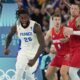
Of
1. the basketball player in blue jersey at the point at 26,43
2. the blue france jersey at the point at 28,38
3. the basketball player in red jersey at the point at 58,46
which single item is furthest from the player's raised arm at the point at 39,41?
the basketball player in red jersey at the point at 58,46

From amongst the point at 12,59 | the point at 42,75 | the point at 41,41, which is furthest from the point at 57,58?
the point at 12,59

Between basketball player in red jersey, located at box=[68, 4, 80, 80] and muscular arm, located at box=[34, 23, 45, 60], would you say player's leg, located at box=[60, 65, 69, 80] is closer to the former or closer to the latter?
basketball player in red jersey, located at box=[68, 4, 80, 80]

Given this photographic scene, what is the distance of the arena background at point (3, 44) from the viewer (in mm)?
12062

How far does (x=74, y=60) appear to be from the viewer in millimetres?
8852

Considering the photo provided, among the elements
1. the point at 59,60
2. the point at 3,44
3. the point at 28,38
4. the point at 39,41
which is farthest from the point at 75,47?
the point at 3,44

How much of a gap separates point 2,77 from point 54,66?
283 cm

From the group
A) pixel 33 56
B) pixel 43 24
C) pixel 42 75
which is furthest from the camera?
pixel 43 24

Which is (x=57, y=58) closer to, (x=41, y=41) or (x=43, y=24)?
(x=41, y=41)

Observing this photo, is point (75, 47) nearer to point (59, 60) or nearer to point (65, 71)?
point (65, 71)

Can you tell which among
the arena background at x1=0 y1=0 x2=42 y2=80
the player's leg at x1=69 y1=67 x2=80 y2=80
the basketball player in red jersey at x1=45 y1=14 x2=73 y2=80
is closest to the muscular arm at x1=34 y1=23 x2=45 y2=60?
the basketball player in red jersey at x1=45 y1=14 x2=73 y2=80

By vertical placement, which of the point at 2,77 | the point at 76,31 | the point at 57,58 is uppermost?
the point at 76,31

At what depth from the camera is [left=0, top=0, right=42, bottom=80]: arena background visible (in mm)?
12062

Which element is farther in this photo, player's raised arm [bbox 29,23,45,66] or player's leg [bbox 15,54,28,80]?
player's leg [bbox 15,54,28,80]

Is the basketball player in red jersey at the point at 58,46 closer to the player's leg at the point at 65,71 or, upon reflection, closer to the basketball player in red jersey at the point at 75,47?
the player's leg at the point at 65,71
